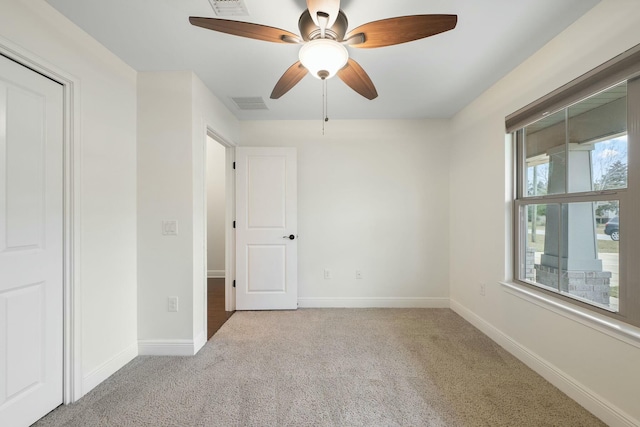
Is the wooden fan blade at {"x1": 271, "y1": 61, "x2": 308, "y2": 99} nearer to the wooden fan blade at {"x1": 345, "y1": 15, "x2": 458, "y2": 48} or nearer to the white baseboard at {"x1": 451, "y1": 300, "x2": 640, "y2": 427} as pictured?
the wooden fan blade at {"x1": 345, "y1": 15, "x2": 458, "y2": 48}

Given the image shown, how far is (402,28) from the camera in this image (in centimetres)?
125

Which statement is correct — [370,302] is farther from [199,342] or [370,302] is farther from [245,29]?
[245,29]

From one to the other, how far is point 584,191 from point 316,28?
198 cm

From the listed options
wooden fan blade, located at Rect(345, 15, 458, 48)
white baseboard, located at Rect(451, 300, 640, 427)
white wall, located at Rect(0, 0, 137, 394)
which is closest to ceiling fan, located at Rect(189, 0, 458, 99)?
wooden fan blade, located at Rect(345, 15, 458, 48)

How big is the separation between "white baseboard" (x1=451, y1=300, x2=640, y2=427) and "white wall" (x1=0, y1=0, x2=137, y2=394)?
3.17m

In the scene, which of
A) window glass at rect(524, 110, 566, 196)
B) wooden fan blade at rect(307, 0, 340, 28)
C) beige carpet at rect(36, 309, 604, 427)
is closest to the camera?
wooden fan blade at rect(307, 0, 340, 28)

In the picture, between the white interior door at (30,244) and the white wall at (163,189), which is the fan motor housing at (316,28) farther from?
the white interior door at (30,244)

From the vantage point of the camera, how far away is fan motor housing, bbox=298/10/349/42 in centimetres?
139

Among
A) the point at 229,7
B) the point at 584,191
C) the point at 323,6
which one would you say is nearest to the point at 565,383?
the point at 584,191

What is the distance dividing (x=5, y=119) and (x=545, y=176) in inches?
137

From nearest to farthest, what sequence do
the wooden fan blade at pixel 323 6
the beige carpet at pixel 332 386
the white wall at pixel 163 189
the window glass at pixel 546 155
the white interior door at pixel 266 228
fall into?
the wooden fan blade at pixel 323 6 < the beige carpet at pixel 332 386 < the window glass at pixel 546 155 < the white wall at pixel 163 189 < the white interior door at pixel 266 228

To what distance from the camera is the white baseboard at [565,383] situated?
1.46 metres

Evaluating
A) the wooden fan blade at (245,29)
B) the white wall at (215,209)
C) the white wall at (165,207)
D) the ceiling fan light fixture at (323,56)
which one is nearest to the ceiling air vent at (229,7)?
the wooden fan blade at (245,29)

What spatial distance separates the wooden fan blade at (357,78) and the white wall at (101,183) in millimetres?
1717
